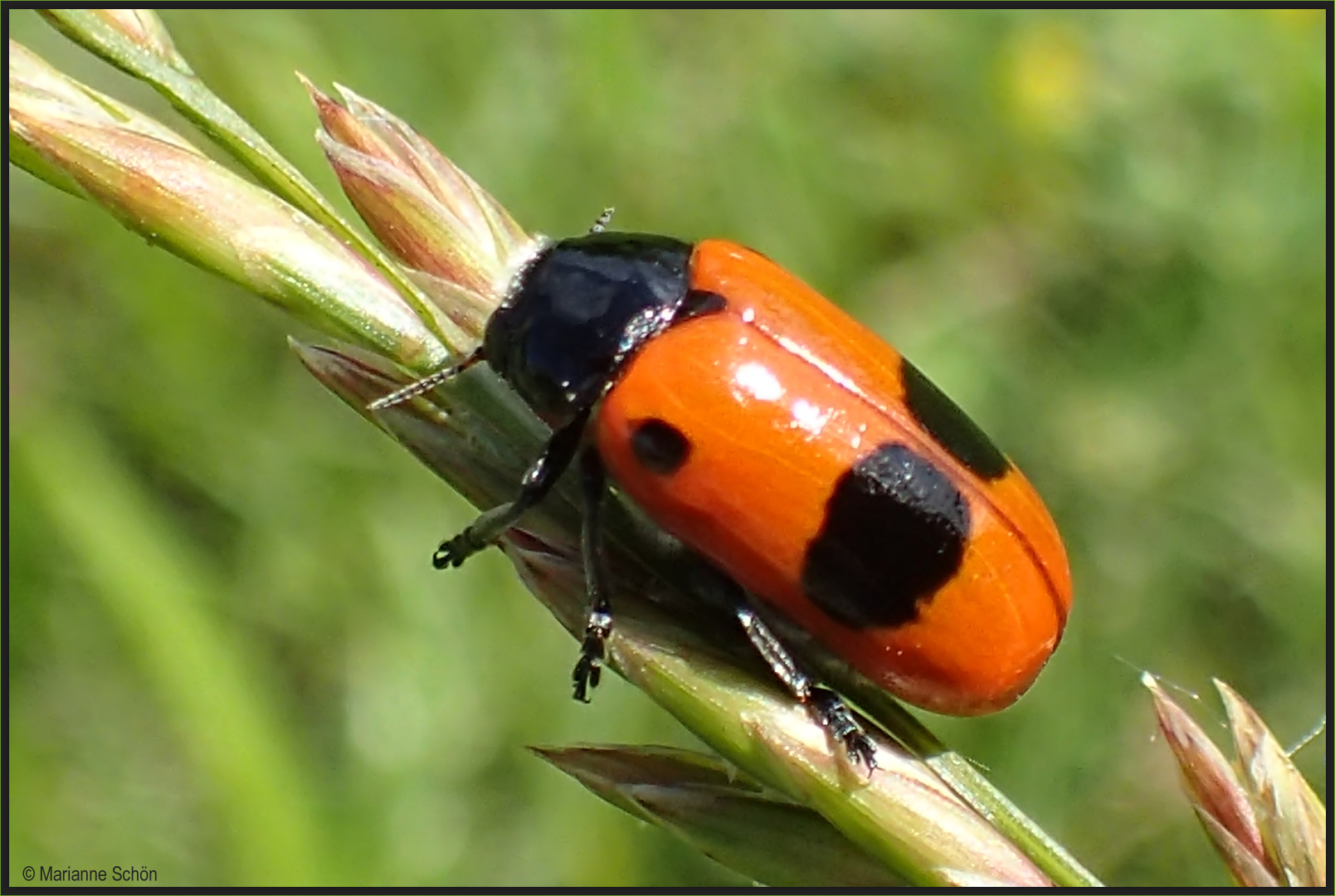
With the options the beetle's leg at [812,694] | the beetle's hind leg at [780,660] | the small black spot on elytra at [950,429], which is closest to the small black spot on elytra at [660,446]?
the beetle's hind leg at [780,660]

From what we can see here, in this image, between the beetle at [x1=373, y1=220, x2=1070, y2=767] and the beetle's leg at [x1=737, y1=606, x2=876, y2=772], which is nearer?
the beetle's leg at [x1=737, y1=606, x2=876, y2=772]

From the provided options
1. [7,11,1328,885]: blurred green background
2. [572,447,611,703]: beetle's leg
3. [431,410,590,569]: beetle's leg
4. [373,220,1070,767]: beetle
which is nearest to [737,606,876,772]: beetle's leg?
[373,220,1070,767]: beetle

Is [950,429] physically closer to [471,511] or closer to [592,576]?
[592,576]

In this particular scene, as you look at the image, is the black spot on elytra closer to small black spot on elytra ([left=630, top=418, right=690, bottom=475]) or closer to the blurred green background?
small black spot on elytra ([left=630, top=418, right=690, bottom=475])

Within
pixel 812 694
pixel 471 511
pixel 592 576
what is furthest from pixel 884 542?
pixel 471 511

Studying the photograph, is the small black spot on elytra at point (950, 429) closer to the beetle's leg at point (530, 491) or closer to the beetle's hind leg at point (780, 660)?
the beetle's hind leg at point (780, 660)

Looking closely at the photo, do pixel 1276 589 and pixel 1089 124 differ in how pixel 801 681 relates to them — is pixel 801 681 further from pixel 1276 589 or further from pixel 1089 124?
pixel 1089 124

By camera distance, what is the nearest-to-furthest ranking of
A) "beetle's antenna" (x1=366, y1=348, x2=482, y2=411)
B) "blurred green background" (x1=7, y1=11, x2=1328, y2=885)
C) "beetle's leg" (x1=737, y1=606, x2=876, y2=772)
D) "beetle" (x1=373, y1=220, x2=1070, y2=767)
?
"beetle's leg" (x1=737, y1=606, x2=876, y2=772)
"beetle's antenna" (x1=366, y1=348, x2=482, y2=411)
"beetle" (x1=373, y1=220, x2=1070, y2=767)
"blurred green background" (x1=7, y1=11, x2=1328, y2=885)
